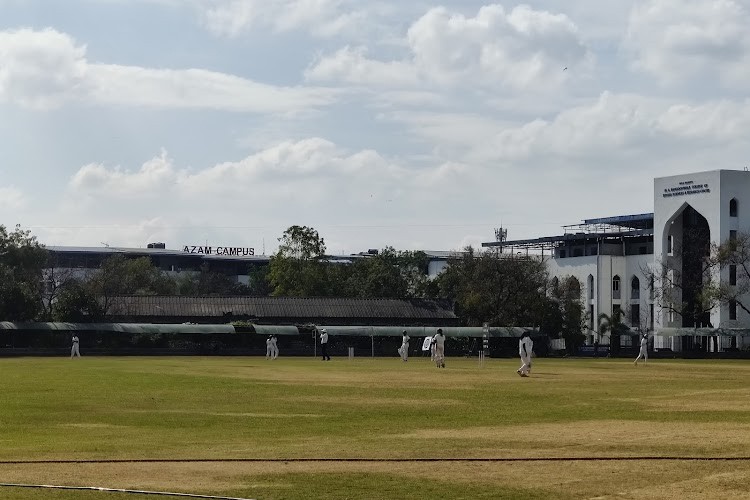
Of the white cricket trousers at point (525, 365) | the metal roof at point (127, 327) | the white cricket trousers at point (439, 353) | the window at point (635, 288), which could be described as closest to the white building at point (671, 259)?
the window at point (635, 288)

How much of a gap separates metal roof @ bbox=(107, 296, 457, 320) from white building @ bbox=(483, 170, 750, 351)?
81.5ft

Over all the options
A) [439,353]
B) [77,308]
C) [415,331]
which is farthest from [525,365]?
[77,308]

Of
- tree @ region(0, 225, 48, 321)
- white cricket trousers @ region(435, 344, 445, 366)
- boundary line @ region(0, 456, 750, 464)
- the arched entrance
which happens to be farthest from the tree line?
boundary line @ region(0, 456, 750, 464)

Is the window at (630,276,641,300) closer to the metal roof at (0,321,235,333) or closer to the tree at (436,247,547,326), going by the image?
→ the tree at (436,247,547,326)

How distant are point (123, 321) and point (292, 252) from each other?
77.4 ft

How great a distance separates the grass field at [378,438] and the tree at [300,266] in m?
78.2

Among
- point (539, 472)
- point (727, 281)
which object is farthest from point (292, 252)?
point (539, 472)

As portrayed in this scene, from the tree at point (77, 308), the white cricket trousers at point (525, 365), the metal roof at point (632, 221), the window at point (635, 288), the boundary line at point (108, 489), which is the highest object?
the metal roof at point (632, 221)

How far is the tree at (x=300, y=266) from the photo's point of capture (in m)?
121

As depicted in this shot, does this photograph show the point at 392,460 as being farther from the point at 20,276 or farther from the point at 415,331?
the point at 20,276

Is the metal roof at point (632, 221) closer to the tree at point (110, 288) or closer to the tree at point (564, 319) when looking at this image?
the tree at point (564, 319)

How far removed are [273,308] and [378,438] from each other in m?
84.2

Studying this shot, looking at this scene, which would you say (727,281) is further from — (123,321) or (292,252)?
(123,321)

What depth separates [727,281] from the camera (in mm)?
115312
